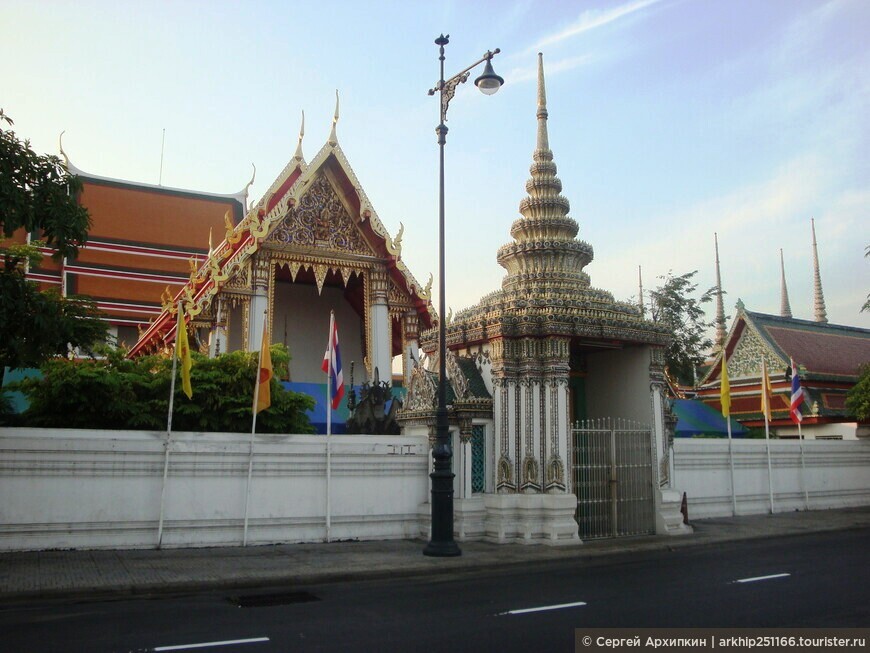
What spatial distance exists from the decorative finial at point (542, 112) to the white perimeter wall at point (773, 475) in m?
6.82

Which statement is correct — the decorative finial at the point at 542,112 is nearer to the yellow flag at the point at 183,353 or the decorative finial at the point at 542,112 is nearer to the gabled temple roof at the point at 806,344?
the yellow flag at the point at 183,353

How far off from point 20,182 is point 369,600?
20.4ft

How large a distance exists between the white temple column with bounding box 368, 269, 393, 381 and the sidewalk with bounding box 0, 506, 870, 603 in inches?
334

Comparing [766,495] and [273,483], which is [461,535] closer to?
[273,483]

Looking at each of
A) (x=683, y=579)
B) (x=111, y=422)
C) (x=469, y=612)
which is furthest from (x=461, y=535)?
(x=111, y=422)

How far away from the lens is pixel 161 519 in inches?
467

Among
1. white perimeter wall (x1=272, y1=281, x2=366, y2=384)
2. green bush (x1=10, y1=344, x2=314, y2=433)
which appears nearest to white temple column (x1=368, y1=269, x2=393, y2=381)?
white perimeter wall (x1=272, y1=281, x2=366, y2=384)

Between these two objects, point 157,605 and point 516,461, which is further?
point 516,461

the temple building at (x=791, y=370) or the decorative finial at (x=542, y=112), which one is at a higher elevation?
the decorative finial at (x=542, y=112)

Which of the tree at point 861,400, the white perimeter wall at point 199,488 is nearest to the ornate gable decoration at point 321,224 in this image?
the white perimeter wall at point 199,488

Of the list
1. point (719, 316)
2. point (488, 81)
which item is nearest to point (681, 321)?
point (719, 316)

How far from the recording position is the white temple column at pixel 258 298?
19.8 m

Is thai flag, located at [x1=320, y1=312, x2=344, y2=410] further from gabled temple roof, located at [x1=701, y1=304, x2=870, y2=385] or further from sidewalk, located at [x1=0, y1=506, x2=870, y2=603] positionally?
gabled temple roof, located at [x1=701, y1=304, x2=870, y2=385]

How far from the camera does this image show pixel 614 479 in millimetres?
14062
